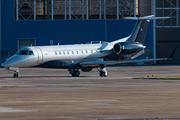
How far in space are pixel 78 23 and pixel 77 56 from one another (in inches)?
1397

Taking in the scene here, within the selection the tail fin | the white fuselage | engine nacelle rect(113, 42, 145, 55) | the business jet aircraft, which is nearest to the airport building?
the tail fin

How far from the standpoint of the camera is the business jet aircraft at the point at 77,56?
36.5m

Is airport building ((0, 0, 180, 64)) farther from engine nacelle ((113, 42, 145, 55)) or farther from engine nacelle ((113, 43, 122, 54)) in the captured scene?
engine nacelle ((113, 43, 122, 54))

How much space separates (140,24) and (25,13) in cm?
3794

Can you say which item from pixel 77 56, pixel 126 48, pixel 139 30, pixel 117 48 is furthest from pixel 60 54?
pixel 139 30

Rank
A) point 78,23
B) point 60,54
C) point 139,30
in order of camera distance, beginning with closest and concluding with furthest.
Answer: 1. point 60,54
2. point 139,30
3. point 78,23

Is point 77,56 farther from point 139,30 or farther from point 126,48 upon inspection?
point 139,30

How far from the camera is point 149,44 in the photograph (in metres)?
76.0

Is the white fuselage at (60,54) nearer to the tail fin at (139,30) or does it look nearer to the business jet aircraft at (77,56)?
the business jet aircraft at (77,56)

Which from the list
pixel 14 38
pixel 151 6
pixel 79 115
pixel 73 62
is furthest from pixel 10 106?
pixel 151 6

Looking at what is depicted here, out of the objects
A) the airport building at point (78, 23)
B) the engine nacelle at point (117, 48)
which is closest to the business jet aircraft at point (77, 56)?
the engine nacelle at point (117, 48)

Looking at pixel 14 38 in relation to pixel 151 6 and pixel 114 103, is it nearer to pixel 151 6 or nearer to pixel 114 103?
pixel 151 6

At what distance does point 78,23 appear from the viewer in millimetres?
74188

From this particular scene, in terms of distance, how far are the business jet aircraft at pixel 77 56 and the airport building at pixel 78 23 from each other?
31.3 meters
